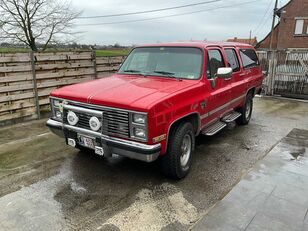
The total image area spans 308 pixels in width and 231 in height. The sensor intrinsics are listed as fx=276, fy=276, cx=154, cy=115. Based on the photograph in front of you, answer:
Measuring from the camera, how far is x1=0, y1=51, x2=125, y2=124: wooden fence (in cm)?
662

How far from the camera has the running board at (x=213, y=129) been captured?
16.0 ft

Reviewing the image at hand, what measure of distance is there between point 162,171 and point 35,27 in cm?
1650

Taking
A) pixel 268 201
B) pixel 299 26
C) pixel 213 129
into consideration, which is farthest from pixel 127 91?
pixel 299 26

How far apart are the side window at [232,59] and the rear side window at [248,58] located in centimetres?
44

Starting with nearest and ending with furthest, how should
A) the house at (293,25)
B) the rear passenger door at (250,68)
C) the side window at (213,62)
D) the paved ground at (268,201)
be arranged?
the paved ground at (268,201) → the side window at (213,62) → the rear passenger door at (250,68) → the house at (293,25)

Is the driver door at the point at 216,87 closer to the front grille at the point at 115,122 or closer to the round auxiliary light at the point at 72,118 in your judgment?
the front grille at the point at 115,122

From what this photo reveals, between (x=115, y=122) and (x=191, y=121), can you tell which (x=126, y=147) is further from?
(x=191, y=121)

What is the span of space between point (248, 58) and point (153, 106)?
14.8 ft

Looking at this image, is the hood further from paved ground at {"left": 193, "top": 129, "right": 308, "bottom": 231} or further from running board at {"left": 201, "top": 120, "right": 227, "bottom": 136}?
paved ground at {"left": 193, "top": 129, "right": 308, "bottom": 231}

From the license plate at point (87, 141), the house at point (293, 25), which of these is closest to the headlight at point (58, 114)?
the license plate at point (87, 141)

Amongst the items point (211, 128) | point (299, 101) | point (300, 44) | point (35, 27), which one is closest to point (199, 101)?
point (211, 128)

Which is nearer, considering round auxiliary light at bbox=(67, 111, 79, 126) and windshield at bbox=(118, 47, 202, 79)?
round auxiliary light at bbox=(67, 111, 79, 126)

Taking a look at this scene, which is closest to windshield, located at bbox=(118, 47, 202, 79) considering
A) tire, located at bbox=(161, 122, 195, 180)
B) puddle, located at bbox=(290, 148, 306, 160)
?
tire, located at bbox=(161, 122, 195, 180)

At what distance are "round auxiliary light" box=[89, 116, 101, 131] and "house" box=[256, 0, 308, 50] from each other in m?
31.1
